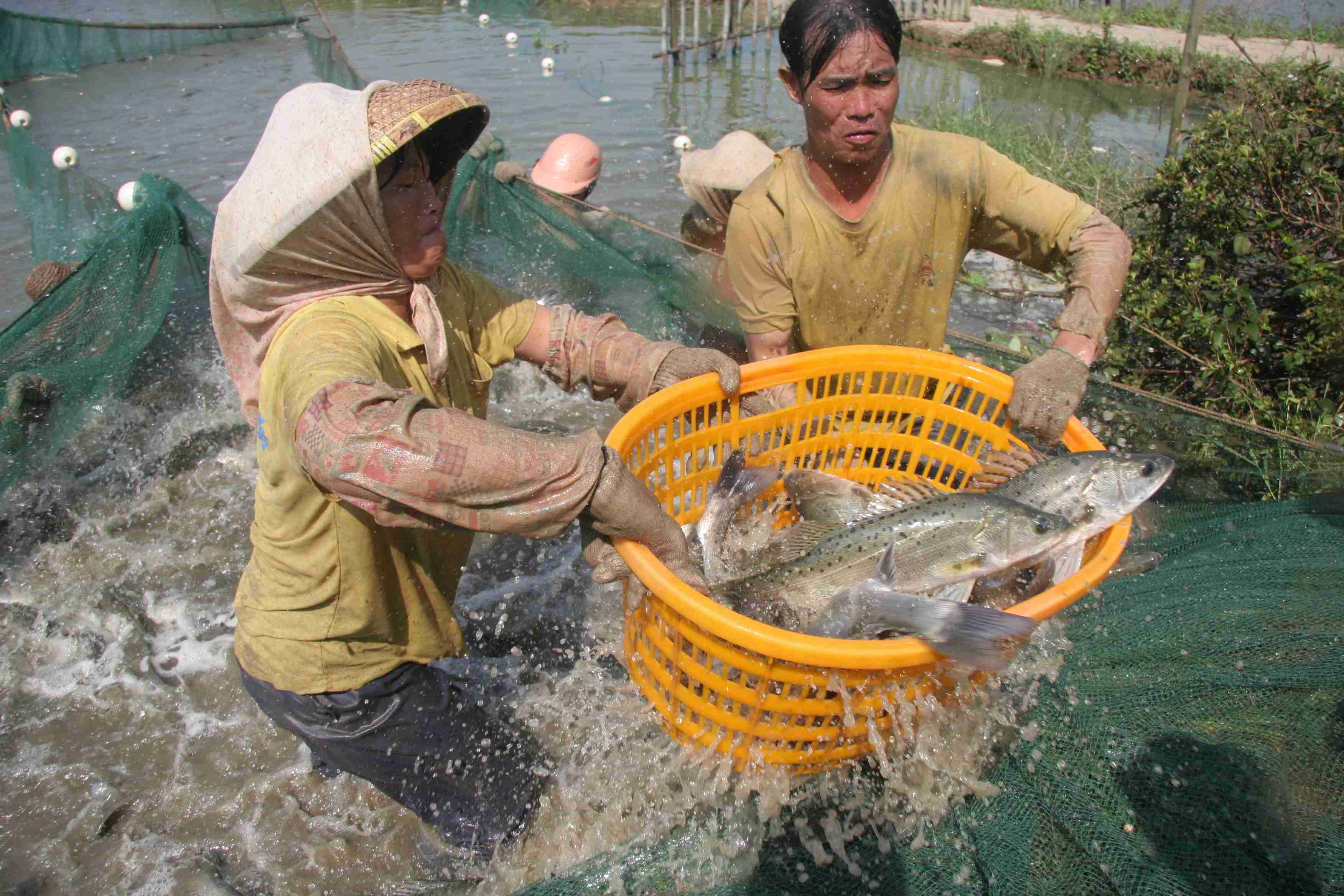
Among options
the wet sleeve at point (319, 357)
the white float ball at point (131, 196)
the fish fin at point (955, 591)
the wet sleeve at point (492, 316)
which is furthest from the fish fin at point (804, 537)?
the white float ball at point (131, 196)

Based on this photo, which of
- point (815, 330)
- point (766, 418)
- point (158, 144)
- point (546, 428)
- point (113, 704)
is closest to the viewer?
point (766, 418)

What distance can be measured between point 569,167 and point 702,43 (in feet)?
34.0

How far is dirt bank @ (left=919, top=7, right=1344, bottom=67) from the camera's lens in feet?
46.3

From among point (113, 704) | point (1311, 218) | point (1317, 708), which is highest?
point (1311, 218)

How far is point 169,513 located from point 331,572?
3049mm

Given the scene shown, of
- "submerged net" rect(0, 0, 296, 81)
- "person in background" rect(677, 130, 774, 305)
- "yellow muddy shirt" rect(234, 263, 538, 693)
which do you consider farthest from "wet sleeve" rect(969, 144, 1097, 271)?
"submerged net" rect(0, 0, 296, 81)

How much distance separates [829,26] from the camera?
2.87 m

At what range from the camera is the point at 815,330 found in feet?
10.8

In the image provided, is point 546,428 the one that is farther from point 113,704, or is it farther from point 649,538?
point 649,538

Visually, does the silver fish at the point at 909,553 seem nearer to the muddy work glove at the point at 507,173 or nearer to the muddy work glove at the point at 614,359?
the muddy work glove at the point at 614,359

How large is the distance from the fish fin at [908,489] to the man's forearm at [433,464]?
1.25 meters

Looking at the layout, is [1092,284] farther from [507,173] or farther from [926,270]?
[507,173]

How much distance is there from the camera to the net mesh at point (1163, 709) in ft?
6.74

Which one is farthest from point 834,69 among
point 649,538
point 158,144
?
point 158,144
